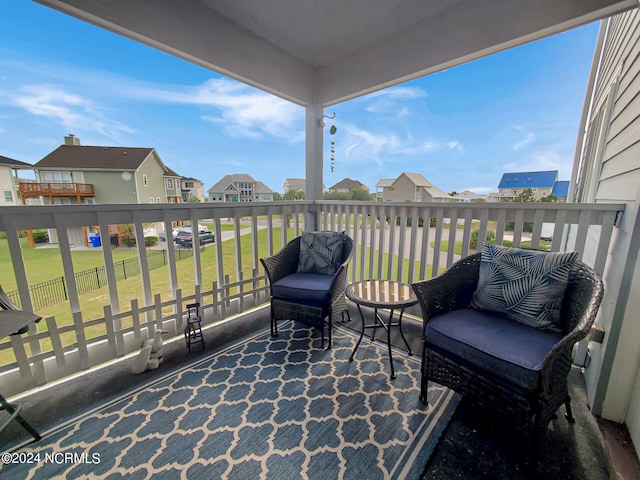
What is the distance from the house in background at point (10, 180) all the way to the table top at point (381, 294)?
216cm

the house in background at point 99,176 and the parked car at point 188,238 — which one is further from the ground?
the house in background at point 99,176

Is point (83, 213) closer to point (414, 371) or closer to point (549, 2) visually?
point (414, 371)

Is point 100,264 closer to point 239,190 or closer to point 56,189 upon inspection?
point 56,189

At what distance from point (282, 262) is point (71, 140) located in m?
1.74

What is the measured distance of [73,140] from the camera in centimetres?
173

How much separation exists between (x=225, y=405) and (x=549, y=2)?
3413 mm

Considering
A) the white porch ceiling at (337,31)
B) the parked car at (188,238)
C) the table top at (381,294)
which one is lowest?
the table top at (381,294)

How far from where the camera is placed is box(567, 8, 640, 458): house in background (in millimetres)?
1333

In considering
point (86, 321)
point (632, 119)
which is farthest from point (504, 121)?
point (86, 321)

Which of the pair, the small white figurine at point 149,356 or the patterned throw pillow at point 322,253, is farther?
the patterned throw pillow at point 322,253

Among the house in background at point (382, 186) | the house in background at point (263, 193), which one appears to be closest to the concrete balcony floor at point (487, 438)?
the house in background at point (263, 193)

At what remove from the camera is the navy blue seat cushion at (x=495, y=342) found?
3.66 ft

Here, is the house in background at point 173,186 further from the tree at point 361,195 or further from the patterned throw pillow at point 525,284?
the patterned throw pillow at point 525,284

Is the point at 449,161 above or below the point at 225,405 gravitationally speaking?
above
